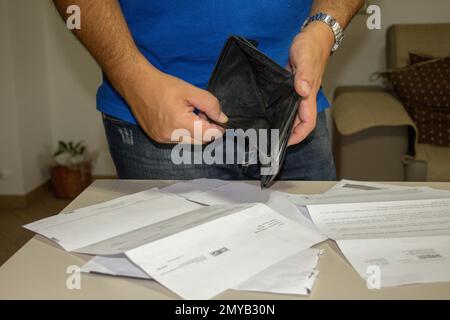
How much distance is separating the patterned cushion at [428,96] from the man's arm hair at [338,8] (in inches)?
57.4

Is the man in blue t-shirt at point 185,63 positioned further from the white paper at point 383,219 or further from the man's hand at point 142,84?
the white paper at point 383,219

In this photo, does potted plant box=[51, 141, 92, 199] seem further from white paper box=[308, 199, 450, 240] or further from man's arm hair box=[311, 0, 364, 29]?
white paper box=[308, 199, 450, 240]

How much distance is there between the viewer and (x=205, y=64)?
937mm

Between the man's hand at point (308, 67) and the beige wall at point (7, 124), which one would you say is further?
the beige wall at point (7, 124)

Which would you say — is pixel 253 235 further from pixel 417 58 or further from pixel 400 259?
pixel 417 58

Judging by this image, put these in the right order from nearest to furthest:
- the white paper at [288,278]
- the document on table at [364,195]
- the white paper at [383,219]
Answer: the white paper at [288,278]
the white paper at [383,219]
the document on table at [364,195]

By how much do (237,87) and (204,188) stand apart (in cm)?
18

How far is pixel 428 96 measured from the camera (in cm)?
236

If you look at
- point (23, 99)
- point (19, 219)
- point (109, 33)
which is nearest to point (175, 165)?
point (109, 33)

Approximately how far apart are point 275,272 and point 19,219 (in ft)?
7.71

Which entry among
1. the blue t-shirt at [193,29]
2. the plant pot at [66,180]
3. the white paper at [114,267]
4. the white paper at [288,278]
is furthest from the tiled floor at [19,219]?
the white paper at [288,278]

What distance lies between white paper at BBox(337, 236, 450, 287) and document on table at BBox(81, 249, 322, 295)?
0.05 m

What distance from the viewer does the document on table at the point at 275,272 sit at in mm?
497

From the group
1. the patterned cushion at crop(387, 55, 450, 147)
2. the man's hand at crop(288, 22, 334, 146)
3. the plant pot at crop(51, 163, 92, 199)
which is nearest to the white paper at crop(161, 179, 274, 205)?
the man's hand at crop(288, 22, 334, 146)
